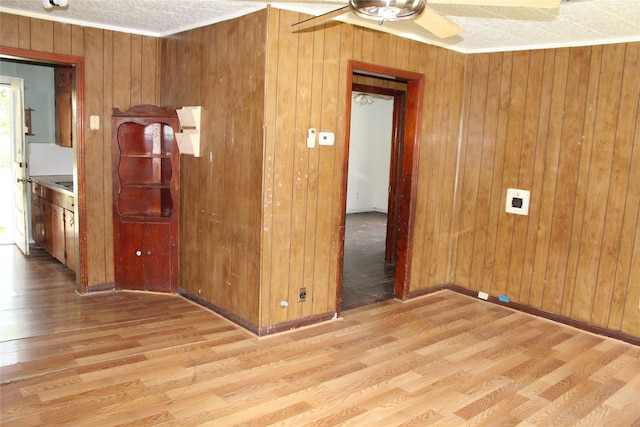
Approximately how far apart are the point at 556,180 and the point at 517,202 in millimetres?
402

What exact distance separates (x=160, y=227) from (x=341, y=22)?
2.44 metres

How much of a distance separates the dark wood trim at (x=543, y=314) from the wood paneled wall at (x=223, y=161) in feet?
5.96

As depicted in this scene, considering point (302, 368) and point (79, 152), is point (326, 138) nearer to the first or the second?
point (302, 368)

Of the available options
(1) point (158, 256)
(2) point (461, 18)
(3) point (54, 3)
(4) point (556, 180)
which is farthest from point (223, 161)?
(4) point (556, 180)

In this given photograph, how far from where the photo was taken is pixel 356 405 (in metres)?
2.94

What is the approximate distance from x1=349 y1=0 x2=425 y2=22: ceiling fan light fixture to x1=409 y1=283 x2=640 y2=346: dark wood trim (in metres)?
3.24

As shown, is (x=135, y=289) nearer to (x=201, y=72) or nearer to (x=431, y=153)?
(x=201, y=72)

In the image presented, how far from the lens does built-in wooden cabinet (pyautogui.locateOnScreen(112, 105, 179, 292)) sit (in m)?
4.71

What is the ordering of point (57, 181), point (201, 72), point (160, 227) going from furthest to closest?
point (57, 181) → point (160, 227) → point (201, 72)

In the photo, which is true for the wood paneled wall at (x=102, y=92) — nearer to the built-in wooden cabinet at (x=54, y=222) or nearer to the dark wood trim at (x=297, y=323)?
the built-in wooden cabinet at (x=54, y=222)

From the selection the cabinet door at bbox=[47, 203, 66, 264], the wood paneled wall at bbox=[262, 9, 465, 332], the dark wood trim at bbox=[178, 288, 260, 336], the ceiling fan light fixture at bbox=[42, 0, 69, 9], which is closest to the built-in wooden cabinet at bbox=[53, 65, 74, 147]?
the cabinet door at bbox=[47, 203, 66, 264]

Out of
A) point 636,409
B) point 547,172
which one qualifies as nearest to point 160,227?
point 547,172

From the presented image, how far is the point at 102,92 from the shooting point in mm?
4570

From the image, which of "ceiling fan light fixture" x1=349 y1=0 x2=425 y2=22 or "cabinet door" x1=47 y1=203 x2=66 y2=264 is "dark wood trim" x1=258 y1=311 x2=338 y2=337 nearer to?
"ceiling fan light fixture" x1=349 y1=0 x2=425 y2=22
